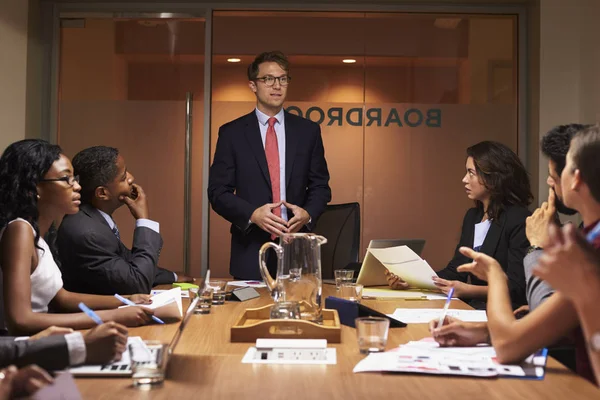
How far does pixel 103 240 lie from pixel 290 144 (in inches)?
66.8

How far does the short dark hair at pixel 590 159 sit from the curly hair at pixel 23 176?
1586 mm

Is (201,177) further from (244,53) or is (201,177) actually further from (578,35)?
(578,35)

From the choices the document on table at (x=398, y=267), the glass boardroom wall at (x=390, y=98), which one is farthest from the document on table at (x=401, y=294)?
Result: the glass boardroom wall at (x=390, y=98)

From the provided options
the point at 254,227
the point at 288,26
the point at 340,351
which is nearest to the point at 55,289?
the point at 340,351

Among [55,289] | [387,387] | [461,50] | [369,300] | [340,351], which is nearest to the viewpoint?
[387,387]

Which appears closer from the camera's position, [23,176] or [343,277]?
[23,176]

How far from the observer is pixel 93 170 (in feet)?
9.82

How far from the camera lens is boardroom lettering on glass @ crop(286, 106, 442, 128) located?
550 cm

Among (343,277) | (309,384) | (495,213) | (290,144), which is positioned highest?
(290,144)

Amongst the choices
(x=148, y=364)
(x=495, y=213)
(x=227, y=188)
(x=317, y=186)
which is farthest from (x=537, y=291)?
(x=227, y=188)

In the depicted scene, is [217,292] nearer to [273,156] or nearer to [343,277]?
[343,277]

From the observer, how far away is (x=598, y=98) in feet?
15.6

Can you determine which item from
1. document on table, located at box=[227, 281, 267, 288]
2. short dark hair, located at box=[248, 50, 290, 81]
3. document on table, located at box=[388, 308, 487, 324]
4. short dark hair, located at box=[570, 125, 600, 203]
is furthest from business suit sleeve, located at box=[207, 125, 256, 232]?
short dark hair, located at box=[570, 125, 600, 203]

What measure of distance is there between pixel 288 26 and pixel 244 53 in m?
0.38
